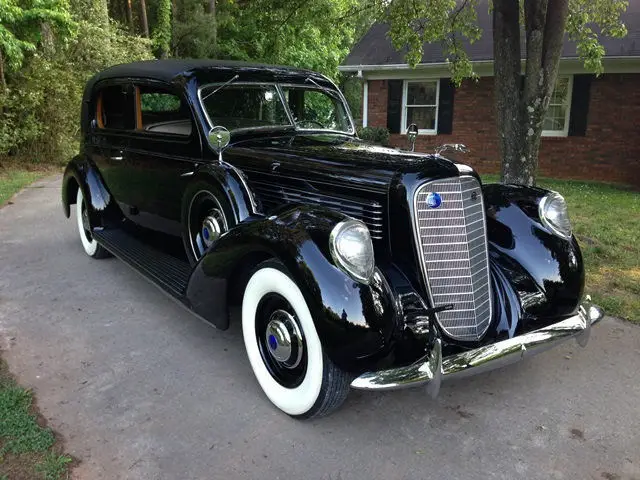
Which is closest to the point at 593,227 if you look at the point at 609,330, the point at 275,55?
the point at 609,330

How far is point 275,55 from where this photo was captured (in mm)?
19094

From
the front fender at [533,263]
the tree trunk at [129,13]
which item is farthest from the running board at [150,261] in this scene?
the tree trunk at [129,13]

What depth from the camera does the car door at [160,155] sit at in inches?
158

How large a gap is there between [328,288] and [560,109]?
11032 mm

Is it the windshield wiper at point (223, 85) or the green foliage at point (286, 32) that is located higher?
the green foliage at point (286, 32)

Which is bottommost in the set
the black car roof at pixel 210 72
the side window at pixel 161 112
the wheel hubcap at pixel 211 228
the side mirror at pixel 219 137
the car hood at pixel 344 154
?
the wheel hubcap at pixel 211 228

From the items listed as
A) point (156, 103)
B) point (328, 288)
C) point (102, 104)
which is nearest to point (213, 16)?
point (102, 104)

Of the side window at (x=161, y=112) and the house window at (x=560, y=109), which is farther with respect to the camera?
the house window at (x=560, y=109)

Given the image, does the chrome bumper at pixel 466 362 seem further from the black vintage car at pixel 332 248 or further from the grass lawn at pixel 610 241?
the grass lawn at pixel 610 241

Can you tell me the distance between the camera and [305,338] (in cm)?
264

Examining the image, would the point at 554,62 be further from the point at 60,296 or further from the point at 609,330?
the point at 60,296

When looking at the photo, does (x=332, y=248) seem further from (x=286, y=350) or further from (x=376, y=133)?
(x=376, y=133)

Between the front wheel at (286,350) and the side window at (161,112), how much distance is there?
1.72 m

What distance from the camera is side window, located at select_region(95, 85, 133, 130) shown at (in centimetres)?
479
